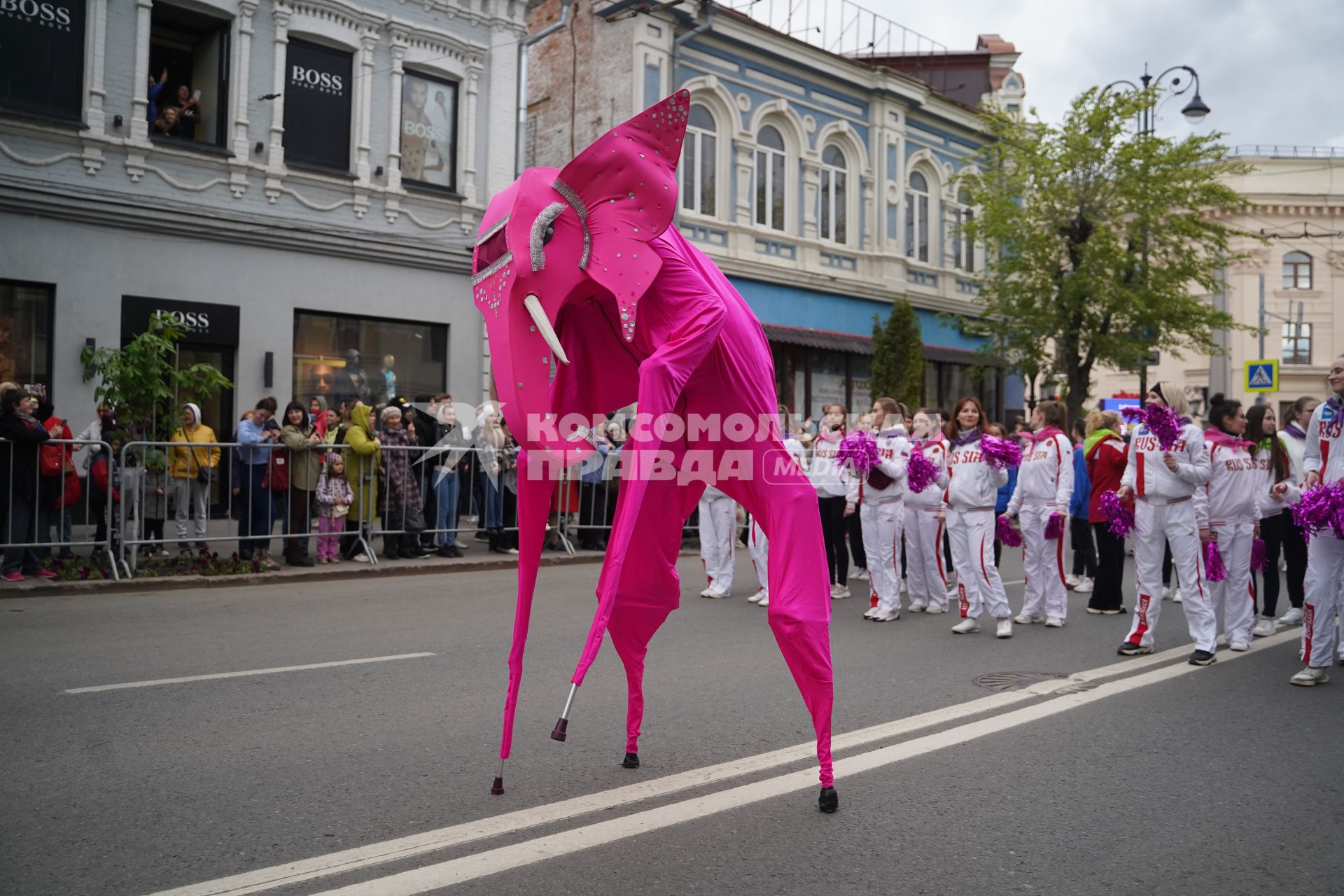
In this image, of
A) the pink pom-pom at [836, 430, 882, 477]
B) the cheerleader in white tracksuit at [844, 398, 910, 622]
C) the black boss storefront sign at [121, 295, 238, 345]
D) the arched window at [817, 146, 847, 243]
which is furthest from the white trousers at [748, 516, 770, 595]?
the arched window at [817, 146, 847, 243]

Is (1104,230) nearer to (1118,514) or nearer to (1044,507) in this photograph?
(1044,507)

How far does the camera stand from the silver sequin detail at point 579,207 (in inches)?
167

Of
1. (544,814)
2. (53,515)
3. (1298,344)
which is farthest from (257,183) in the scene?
(1298,344)

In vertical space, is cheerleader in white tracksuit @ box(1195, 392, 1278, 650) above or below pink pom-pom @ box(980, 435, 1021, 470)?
below

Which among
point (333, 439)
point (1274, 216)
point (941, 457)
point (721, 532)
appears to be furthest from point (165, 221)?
point (1274, 216)

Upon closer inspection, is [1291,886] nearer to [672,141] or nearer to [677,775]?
[677,775]

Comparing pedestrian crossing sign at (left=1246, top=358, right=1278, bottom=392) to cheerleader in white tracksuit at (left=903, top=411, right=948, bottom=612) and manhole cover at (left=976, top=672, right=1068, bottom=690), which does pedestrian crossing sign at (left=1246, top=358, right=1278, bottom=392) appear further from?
manhole cover at (left=976, top=672, right=1068, bottom=690)

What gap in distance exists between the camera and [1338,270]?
52125mm

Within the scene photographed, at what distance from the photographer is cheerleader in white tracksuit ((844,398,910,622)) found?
10172 mm

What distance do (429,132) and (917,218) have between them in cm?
1516

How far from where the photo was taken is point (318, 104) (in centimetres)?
1806

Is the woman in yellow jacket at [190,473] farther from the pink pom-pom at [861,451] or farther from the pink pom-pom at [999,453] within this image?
the pink pom-pom at [999,453]

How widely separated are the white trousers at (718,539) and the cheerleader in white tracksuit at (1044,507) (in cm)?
298

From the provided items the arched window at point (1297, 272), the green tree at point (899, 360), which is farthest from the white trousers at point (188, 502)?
the arched window at point (1297, 272)
